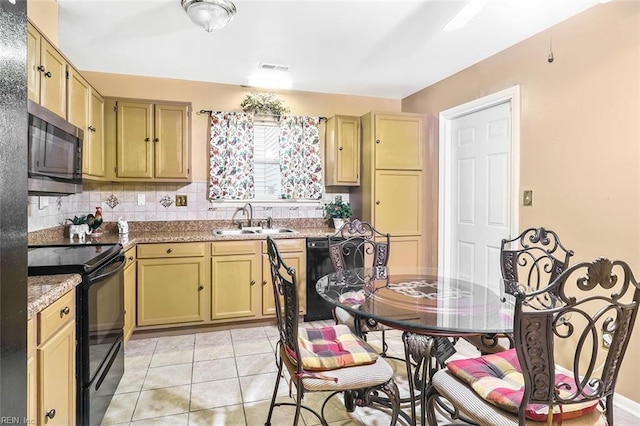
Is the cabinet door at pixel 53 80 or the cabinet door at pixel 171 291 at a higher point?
the cabinet door at pixel 53 80

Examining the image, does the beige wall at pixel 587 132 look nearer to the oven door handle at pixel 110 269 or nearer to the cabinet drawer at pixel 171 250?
the cabinet drawer at pixel 171 250

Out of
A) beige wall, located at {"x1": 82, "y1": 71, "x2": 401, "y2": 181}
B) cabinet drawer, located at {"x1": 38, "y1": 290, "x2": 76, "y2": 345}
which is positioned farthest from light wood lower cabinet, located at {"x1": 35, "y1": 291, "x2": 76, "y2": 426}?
beige wall, located at {"x1": 82, "y1": 71, "x2": 401, "y2": 181}

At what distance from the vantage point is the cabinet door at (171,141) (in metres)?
3.44

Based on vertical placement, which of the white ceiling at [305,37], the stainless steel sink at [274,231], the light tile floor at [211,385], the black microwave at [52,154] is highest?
the white ceiling at [305,37]

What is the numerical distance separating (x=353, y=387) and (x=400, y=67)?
9.52 feet

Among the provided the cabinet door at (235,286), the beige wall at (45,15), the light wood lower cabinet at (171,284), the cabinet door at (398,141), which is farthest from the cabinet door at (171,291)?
the cabinet door at (398,141)

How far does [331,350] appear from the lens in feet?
6.02

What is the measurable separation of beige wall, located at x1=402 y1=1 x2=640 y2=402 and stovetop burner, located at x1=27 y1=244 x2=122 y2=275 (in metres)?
2.92

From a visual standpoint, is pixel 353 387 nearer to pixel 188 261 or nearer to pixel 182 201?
pixel 188 261

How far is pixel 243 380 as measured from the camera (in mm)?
2484

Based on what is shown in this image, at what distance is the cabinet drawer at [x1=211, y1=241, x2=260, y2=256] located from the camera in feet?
11.0

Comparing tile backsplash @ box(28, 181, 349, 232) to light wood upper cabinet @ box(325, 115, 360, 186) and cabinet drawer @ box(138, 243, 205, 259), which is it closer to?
cabinet drawer @ box(138, 243, 205, 259)

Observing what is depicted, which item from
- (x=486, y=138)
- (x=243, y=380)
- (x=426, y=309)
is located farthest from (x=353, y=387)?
(x=486, y=138)

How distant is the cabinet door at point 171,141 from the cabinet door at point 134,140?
0.22 ft
